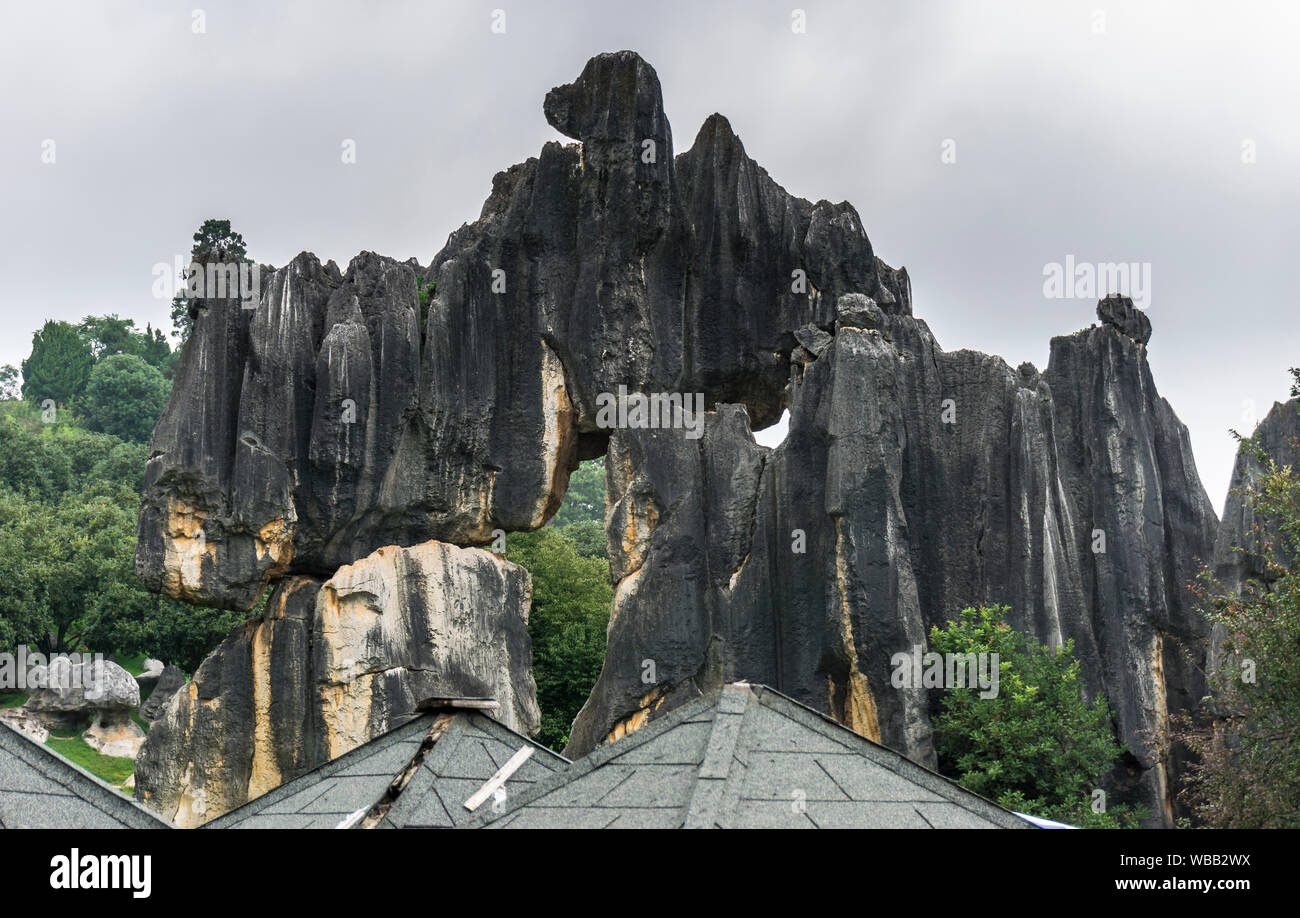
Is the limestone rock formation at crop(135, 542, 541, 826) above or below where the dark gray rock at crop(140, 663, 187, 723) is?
above

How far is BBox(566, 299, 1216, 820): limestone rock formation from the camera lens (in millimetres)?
20484

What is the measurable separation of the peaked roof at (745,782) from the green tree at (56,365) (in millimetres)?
65231

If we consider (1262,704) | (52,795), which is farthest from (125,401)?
(52,795)

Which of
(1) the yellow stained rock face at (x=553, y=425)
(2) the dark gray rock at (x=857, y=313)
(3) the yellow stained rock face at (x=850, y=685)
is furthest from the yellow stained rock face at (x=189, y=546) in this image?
(2) the dark gray rock at (x=857, y=313)

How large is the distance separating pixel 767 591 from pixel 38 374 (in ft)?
186

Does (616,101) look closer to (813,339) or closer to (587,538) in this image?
(813,339)

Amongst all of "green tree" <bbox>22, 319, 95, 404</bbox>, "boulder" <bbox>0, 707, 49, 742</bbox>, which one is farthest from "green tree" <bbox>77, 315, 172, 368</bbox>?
"boulder" <bbox>0, 707, 49, 742</bbox>

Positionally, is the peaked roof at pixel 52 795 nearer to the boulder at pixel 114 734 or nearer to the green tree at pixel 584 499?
the boulder at pixel 114 734

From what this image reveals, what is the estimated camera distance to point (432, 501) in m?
23.3

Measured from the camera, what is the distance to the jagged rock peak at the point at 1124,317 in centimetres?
2359

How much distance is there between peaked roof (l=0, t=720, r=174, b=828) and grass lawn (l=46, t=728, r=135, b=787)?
1110 inches

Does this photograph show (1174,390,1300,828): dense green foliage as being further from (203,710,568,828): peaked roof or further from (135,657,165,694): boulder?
(135,657,165,694): boulder

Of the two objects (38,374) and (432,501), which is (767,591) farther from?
(38,374)
